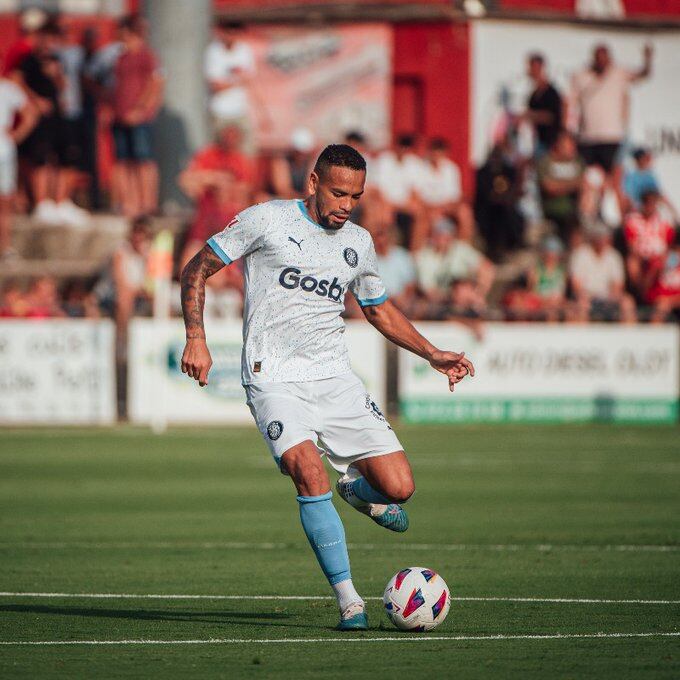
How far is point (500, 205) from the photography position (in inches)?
1086

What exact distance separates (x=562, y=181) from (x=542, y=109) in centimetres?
139

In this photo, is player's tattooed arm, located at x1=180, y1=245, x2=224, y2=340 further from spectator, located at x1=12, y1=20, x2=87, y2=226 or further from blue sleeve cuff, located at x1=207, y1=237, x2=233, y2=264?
spectator, located at x1=12, y1=20, x2=87, y2=226

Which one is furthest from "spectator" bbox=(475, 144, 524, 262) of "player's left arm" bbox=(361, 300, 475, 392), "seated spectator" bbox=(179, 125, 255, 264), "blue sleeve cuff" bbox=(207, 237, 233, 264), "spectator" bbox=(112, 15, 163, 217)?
"blue sleeve cuff" bbox=(207, 237, 233, 264)

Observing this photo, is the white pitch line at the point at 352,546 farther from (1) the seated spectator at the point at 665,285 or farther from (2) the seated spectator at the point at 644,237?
(2) the seated spectator at the point at 644,237

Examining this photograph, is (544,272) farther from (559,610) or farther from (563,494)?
(559,610)

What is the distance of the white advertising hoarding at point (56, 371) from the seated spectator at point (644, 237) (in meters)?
8.35

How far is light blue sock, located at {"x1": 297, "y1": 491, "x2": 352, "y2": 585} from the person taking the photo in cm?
810

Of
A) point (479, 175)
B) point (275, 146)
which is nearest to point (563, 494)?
point (479, 175)

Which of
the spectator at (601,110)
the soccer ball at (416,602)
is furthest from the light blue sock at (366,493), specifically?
the spectator at (601,110)

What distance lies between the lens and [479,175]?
28250mm

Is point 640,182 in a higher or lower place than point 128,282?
higher

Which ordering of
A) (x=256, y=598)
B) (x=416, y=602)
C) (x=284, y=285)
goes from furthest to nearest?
(x=256, y=598) < (x=284, y=285) < (x=416, y=602)

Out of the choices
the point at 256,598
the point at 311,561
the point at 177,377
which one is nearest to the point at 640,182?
the point at 177,377

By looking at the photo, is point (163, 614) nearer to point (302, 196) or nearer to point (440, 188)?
point (302, 196)
